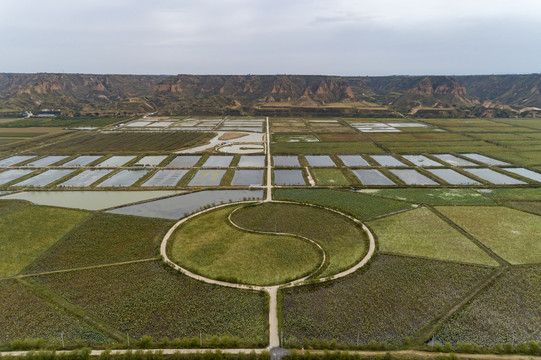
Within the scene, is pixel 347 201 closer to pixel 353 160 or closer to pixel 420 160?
pixel 353 160

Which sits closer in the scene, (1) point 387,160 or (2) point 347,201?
(2) point 347,201

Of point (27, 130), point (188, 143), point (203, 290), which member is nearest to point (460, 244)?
point (203, 290)

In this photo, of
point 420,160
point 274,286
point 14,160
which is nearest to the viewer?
point 274,286

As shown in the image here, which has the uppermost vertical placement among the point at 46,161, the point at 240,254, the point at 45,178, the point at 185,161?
the point at 46,161

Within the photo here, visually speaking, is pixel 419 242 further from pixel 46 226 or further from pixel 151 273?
pixel 46 226

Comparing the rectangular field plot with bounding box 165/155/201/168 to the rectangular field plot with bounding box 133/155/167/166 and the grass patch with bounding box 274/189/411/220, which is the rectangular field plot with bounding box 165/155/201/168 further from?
the grass patch with bounding box 274/189/411/220

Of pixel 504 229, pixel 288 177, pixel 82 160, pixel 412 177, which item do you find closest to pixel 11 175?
pixel 82 160
